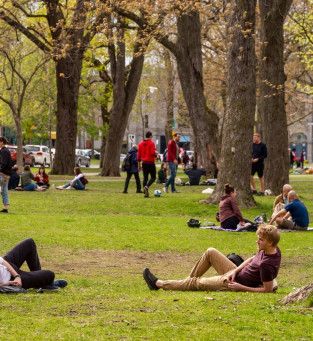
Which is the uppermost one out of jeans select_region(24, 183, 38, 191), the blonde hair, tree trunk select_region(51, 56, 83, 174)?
tree trunk select_region(51, 56, 83, 174)

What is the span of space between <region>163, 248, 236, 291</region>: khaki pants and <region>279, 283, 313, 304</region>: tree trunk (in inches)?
52.3

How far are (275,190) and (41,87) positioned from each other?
1454 inches

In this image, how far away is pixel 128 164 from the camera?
26281 mm

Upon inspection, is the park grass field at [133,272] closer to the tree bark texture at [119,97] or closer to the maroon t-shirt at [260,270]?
the maroon t-shirt at [260,270]

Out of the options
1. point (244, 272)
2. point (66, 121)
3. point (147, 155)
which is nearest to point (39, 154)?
point (66, 121)

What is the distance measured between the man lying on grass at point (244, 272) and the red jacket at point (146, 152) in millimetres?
15409

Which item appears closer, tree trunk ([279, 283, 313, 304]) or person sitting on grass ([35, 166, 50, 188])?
tree trunk ([279, 283, 313, 304])

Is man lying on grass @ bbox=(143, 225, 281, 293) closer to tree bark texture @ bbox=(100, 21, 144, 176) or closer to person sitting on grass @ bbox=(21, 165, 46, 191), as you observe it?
person sitting on grass @ bbox=(21, 165, 46, 191)

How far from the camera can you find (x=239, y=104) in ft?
69.2

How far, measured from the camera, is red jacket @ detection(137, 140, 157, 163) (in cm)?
2517

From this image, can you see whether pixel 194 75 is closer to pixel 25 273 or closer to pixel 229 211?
pixel 229 211

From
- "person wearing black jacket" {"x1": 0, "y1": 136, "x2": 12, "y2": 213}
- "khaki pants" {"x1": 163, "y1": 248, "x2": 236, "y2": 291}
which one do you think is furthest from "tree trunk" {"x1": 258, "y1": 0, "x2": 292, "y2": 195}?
"khaki pants" {"x1": 163, "y1": 248, "x2": 236, "y2": 291}

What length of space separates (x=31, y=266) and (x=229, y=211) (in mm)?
7665

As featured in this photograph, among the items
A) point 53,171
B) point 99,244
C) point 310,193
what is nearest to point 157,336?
point 99,244
